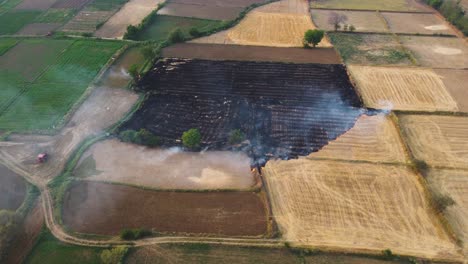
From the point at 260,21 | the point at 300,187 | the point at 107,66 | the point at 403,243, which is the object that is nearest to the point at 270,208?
the point at 300,187

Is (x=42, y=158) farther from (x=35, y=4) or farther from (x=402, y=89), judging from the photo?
(x=35, y=4)

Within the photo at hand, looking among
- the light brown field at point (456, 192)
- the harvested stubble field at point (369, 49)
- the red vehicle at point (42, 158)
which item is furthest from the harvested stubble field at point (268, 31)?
the red vehicle at point (42, 158)

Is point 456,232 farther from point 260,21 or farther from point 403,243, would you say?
point 260,21

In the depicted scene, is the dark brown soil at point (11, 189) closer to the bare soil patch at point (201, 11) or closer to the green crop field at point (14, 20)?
the green crop field at point (14, 20)

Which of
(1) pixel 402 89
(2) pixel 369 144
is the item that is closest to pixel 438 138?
(2) pixel 369 144

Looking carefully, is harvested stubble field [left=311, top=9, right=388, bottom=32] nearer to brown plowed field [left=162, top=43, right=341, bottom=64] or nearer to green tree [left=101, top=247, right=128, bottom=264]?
brown plowed field [left=162, top=43, right=341, bottom=64]

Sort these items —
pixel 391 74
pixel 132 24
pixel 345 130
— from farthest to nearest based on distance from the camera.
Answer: pixel 132 24 → pixel 391 74 → pixel 345 130

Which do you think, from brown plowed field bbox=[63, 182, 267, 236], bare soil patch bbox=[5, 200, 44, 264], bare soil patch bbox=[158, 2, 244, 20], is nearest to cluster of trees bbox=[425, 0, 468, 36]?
bare soil patch bbox=[158, 2, 244, 20]
